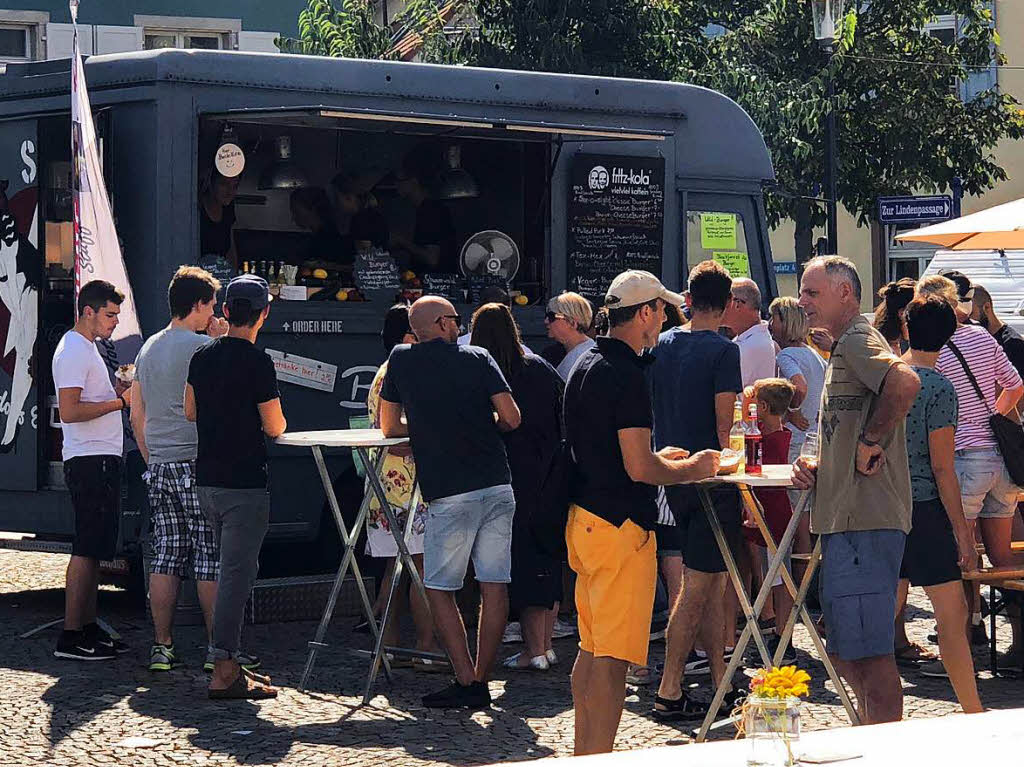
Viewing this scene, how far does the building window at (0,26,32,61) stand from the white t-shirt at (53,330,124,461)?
591 inches

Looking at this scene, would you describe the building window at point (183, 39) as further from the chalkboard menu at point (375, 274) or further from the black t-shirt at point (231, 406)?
the black t-shirt at point (231, 406)

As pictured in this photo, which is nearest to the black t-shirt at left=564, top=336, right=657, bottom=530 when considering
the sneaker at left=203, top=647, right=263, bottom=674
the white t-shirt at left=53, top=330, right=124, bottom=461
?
the sneaker at left=203, top=647, right=263, bottom=674

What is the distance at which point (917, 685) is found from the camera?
27.1ft

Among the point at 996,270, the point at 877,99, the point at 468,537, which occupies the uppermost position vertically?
the point at 877,99

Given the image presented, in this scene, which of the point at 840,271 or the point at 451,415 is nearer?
the point at 840,271

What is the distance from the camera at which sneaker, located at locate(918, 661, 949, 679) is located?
8.43 metres

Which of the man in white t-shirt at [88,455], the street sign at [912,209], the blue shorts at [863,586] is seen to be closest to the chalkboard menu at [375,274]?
the man in white t-shirt at [88,455]

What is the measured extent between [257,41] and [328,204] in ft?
39.8

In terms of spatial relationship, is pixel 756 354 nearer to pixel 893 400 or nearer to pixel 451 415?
pixel 451 415

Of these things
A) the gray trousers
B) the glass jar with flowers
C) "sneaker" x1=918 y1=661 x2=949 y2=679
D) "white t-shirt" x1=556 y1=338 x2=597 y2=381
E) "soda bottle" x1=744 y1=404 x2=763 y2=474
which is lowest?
"sneaker" x1=918 y1=661 x2=949 y2=679

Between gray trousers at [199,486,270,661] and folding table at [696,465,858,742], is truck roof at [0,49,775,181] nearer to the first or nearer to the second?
gray trousers at [199,486,270,661]

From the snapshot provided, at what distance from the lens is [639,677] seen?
8.26 m

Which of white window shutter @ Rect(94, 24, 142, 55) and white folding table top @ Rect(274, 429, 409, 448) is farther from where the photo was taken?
white window shutter @ Rect(94, 24, 142, 55)

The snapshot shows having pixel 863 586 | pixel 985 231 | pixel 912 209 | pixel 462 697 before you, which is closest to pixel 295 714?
pixel 462 697
